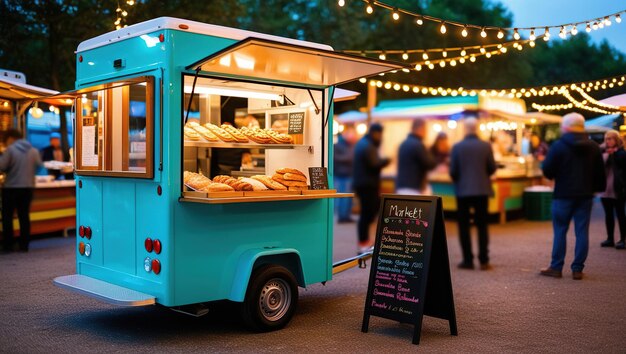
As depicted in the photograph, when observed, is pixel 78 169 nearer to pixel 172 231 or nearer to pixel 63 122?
pixel 172 231

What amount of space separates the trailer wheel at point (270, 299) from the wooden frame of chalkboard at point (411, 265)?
2.21ft

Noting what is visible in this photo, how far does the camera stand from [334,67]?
5.51 m

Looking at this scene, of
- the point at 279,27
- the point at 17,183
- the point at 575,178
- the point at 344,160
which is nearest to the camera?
the point at 344,160

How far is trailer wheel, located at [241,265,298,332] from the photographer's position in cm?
533

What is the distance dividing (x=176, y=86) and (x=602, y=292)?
16.9 ft

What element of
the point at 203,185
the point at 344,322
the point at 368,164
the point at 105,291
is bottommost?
the point at 344,322

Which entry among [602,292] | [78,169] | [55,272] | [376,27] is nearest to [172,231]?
[78,169]

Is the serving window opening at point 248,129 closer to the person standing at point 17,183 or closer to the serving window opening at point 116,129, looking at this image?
the serving window opening at point 116,129

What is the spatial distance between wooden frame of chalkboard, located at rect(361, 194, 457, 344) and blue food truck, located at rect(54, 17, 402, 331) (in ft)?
2.16

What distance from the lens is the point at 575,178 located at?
7.81 m

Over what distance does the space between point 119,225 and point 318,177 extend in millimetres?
1806

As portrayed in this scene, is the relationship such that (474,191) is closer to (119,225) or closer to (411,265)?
(411,265)

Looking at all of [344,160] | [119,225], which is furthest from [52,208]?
[344,160]

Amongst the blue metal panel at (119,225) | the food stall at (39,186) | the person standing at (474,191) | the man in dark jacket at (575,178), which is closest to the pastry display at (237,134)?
the blue metal panel at (119,225)
